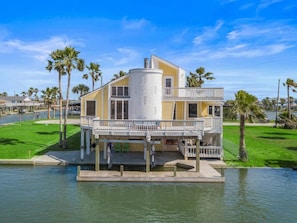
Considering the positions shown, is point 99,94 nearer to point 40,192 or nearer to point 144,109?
point 144,109

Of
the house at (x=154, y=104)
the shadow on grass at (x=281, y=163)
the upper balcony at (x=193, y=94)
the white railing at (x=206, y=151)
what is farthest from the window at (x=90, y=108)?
the shadow on grass at (x=281, y=163)

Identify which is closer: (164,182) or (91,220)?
(91,220)

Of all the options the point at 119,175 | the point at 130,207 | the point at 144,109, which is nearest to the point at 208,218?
the point at 130,207

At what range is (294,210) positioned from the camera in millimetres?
15211

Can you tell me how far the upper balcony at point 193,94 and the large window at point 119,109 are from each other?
3429 mm

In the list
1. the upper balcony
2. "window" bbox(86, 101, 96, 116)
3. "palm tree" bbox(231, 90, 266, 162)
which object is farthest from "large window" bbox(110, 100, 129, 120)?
"palm tree" bbox(231, 90, 266, 162)

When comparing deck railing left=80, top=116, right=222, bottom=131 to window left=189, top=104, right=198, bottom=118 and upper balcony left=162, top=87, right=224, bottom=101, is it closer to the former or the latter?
upper balcony left=162, top=87, right=224, bottom=101

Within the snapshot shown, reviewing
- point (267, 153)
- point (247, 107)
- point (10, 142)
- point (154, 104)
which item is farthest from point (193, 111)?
point (10, 142)

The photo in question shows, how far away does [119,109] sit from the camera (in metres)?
25.8

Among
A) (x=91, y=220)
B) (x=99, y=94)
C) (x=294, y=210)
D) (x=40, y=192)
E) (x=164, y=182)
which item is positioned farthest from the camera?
(x=99, y=94)

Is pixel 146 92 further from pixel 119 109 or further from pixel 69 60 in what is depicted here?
pixel 69 60

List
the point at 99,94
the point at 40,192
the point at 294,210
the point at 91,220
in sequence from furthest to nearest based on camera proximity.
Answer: the point at 99,94
the point at 40,192
the point at 294,210
the point at 91,220

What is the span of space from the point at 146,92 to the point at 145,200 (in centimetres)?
1026

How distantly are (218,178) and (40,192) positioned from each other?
428 inches
